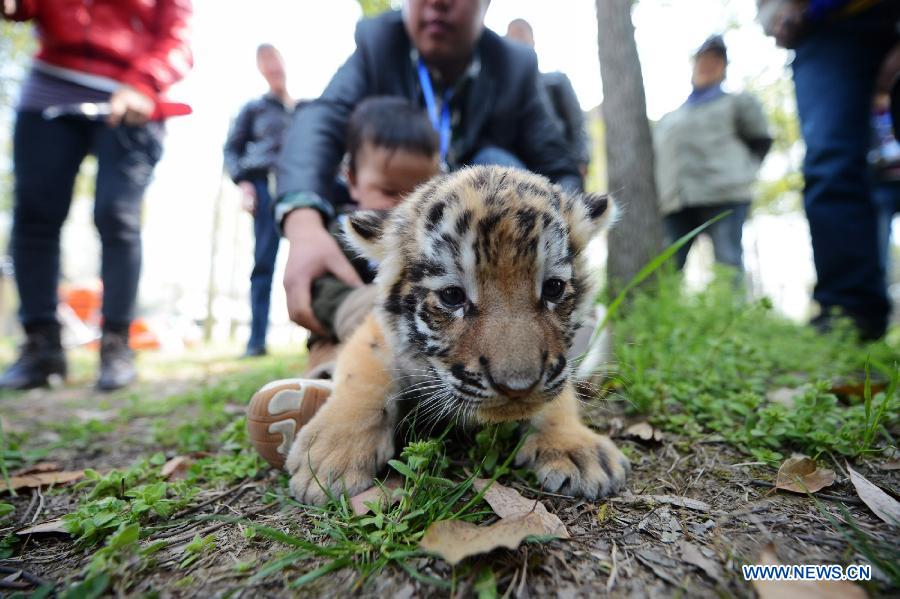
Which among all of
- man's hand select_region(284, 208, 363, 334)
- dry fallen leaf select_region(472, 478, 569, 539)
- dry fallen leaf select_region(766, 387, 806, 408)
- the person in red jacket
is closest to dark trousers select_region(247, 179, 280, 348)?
the person in red jacket

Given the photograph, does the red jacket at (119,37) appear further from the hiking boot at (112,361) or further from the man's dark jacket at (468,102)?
the hiking boot at (112,361)

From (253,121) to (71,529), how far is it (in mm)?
6321

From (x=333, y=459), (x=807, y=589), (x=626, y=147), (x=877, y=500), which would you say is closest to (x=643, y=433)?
(x=877, y=500)

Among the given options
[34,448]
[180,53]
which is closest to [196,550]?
[34,448]

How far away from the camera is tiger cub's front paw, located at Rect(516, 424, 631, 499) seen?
4.75 ft

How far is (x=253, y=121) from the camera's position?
6.39 metres

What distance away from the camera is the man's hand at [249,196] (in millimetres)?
6207

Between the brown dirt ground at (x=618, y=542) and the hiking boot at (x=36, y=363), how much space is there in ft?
9.89

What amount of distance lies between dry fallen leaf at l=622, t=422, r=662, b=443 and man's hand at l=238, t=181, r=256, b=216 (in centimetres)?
590

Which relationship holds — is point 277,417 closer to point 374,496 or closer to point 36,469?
point 374,496

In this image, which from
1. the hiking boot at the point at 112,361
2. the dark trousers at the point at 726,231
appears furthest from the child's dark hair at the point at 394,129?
the dark trousers at the point at 726,231

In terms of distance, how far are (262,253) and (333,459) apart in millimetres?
5339

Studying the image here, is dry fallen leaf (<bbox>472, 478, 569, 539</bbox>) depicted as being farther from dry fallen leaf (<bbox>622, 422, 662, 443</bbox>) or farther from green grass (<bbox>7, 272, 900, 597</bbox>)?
dry fallen leaf (<bbox>622, 422, 662, 443</bbox>)

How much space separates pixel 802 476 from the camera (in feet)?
4.75
